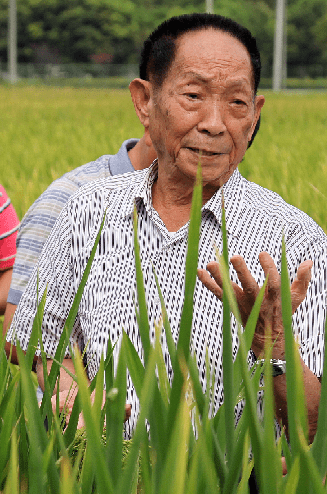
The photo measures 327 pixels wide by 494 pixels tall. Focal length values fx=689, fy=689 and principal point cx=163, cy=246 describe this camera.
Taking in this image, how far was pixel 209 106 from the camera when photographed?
0.94 meters

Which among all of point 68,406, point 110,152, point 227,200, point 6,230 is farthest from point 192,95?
point 110,152

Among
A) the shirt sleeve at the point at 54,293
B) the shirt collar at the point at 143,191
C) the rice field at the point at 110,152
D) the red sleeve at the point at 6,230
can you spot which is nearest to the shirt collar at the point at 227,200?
the shirt collar at the point at 143,191

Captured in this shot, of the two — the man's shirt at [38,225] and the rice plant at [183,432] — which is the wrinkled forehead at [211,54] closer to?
the man's shirt at [38,225]

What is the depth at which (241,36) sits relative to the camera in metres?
0.97

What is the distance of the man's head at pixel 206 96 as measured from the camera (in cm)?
94

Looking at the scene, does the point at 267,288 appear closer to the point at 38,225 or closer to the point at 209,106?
the point at 209,106

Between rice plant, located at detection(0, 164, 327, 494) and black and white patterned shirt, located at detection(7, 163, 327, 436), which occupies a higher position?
black and white patterned shirt, located at detection(7, 163, 327, 436)

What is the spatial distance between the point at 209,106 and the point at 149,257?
22 cm

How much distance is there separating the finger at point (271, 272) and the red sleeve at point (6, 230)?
97 cm

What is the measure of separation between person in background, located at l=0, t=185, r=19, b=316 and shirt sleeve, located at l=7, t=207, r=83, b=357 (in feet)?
1.58

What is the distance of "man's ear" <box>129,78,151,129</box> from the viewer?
3.54ft

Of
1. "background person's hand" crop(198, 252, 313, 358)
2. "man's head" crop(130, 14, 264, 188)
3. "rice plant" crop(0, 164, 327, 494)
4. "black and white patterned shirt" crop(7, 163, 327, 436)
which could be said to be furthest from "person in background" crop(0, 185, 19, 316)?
"rice plant" crop(0, 164, 327, 494)

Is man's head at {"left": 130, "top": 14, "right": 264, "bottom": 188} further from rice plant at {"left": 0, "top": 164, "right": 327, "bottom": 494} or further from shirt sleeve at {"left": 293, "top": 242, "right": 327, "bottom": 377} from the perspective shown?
rice plant at {"left": 0, "top": 164, "right": 327, "bottom": 494}

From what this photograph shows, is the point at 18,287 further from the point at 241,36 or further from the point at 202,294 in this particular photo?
the point at 241,36
